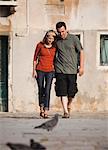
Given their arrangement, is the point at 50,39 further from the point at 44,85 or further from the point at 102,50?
the point at 102,50

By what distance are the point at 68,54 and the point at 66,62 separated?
15 centimetres

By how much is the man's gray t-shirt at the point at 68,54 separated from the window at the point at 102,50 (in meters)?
6.78

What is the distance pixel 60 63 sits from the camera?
1273 centimetres

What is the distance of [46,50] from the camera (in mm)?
12906

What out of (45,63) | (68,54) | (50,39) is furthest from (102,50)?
(68,54)

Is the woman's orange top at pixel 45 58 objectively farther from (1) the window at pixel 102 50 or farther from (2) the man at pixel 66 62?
(1) the window at pixel 102 50

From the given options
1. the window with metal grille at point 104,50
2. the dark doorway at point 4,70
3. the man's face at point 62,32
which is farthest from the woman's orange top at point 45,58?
the window with metal grille at point 104,50

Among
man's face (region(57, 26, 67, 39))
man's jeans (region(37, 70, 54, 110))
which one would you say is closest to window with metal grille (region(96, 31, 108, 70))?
man's jeans (region(37, 70, 54, 110))

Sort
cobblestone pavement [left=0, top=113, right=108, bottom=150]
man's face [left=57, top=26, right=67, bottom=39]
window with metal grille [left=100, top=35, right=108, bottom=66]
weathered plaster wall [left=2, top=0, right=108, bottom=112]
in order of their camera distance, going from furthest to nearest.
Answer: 1. window with metal grille [left=100, top=35, right=108, bottom=66]
2. weathered plaster wall [left=2, top=0, right=108, bottom=112]
3. man's face [left=57, top=26, right=67, bottom=39]
4. cobblestone pavement [left=0, top=113, right=108, bottom=150]

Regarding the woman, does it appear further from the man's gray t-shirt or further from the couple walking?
the man's gray t-shirt

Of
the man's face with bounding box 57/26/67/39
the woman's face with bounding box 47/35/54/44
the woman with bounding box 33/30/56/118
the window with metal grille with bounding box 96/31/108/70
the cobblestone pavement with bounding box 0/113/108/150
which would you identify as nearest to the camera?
the cobblestone pavement with bounding box 0/113/108/150

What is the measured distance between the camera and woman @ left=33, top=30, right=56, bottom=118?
507 inches

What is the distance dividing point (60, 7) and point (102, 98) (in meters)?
2.67

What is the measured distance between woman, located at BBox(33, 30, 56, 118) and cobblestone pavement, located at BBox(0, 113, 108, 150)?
774 mm
